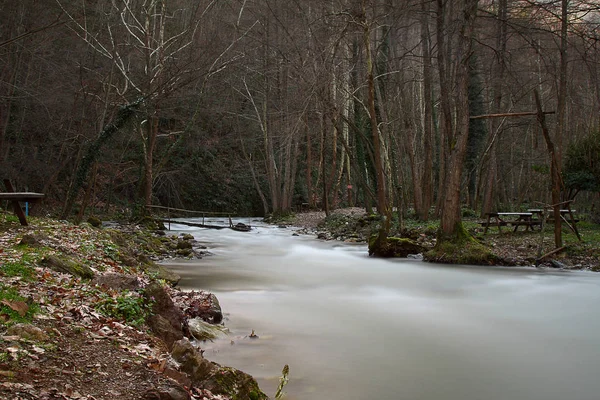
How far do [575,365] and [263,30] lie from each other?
83.5ft

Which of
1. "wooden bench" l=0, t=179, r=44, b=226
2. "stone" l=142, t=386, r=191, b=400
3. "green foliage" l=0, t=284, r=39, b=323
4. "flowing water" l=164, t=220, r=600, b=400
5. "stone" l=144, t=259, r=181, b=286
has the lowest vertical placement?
"flowing water" l=164, t=220, r=600, b=400

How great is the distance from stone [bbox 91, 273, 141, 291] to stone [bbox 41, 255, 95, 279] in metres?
0.43

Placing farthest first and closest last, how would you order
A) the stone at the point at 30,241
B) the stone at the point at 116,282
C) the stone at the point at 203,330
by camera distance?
1. the stone at the point at 30,241
2. the stone at the point at 203,330
3. the stone at the point at 116,282

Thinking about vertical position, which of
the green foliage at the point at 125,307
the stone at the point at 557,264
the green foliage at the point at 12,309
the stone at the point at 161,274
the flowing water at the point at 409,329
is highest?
the green foliage at the point at 12,309

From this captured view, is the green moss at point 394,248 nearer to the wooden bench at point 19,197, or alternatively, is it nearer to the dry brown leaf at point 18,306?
the wooden bench at point 19,197

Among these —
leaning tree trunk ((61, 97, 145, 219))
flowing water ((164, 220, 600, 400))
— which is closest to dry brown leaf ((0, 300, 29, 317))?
flowing water ((164, 220, 600, 400))

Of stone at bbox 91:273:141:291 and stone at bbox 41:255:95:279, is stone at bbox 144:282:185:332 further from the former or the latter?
stone at bbox 41:255:95:279

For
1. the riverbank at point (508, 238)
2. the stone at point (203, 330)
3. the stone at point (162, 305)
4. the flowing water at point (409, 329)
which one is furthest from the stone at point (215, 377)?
the riverbank at point (508, 238)

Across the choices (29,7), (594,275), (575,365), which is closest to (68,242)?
(575,365)

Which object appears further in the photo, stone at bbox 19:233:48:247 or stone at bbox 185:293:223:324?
stone at bbox 19:233:48:247

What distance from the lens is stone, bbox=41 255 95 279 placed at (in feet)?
23.3

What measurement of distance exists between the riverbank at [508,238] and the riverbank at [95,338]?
31.1 feet

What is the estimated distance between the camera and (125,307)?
5938mm

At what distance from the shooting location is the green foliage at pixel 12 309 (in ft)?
15.5
